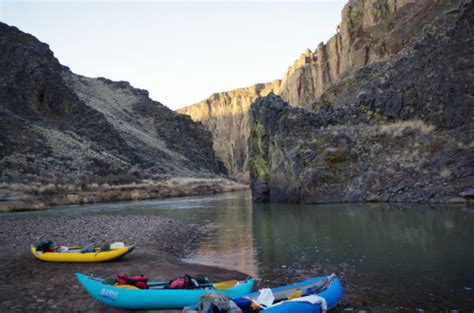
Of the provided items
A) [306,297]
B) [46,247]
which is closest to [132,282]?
[306,297]

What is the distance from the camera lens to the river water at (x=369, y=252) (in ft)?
30.6

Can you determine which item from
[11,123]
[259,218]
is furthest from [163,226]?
[11,123]

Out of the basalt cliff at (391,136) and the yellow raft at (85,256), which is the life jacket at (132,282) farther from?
the basalt cliff at (391,136)

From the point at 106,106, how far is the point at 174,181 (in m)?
48.7

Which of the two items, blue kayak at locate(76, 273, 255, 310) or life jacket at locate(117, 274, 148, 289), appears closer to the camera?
blue kayak at locate(76, 273, 255, 310)

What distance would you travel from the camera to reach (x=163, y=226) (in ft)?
70.7

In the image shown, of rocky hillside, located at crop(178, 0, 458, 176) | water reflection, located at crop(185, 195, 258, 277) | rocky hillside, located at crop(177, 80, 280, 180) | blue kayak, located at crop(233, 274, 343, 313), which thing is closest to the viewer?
blue kayak, located at crop(233, 274, 343, 313)

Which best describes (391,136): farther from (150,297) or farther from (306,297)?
(150,297)

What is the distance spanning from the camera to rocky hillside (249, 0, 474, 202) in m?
28.2

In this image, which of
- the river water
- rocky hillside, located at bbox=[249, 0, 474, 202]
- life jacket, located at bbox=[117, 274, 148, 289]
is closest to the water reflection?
the river water

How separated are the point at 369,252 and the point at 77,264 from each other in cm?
985

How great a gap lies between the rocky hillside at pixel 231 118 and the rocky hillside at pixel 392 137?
326ft

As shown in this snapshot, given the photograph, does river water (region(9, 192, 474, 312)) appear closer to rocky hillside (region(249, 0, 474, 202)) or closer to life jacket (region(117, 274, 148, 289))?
life jacket (region(117, 274, 148, 289))

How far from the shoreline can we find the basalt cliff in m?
19.1
